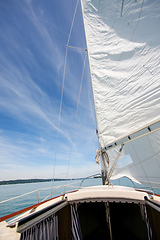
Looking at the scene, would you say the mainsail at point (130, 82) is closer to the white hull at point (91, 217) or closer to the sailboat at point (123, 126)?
the sailboat at point (123, 126)

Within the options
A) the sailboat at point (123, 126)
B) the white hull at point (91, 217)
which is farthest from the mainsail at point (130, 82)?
the white hull at point (91, 217)

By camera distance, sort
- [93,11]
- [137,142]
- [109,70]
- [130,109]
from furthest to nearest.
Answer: [93,11], [109,70], [137,142], [130,109]

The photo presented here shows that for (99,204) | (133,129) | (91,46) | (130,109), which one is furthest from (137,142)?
(91,46)

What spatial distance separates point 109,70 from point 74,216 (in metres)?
4.96

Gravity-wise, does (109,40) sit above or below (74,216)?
above

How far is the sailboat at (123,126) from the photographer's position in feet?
8.59

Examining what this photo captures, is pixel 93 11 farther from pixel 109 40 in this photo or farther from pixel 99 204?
pixel 99 204

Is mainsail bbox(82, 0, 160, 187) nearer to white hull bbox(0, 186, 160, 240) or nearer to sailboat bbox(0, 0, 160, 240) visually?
sailboat bbox(0, 0, 160, 240)

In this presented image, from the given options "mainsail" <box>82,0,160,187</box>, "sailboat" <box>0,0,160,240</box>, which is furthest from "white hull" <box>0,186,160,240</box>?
"mainsail" <box>82,0,160,187</box>

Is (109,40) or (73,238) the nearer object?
(73,238)

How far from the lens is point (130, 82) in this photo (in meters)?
3.52

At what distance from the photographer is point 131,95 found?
134 inches

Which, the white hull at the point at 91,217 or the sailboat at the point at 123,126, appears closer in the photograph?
the white hull at the point at 91,217

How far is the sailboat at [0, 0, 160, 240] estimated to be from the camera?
262 centimetres
